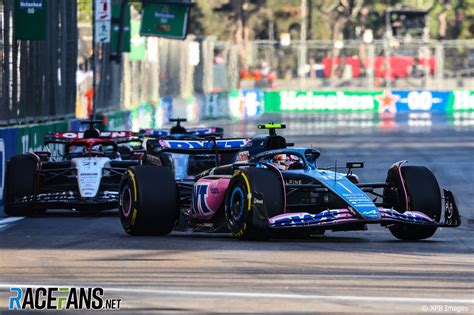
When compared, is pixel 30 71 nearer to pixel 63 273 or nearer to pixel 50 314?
pixel 63 273

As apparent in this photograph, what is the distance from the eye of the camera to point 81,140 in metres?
21.4

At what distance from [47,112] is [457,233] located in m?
13.4

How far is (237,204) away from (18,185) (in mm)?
4917

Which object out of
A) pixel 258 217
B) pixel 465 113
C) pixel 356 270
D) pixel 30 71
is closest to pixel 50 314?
pixel 356 270

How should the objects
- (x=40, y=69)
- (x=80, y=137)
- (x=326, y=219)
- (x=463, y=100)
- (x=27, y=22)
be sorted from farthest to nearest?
(x=463, y=100), (x=40, y=69), (x=27, y=22), (x=80, y=137), (x=326, y=219)

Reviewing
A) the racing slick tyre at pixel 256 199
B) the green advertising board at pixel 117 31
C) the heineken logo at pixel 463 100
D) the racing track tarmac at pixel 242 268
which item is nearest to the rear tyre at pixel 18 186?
the racing track tarmac at pixel 242 268

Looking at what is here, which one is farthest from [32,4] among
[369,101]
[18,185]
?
[369,101]

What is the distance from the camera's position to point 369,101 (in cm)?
6831

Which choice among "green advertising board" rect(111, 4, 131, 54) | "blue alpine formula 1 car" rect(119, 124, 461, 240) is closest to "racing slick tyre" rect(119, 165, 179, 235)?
"blue alpine formula 1 car" rect(119, 124, 461, 240)

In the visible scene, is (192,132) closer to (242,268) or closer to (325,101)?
(242,268)

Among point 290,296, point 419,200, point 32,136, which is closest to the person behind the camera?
point 290,296
